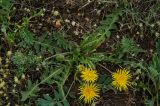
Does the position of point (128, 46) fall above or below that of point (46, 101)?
above

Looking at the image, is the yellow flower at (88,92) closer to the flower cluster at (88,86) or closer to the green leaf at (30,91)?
the flower cluster at (88,86)

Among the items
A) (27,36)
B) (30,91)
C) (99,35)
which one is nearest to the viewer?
(30,91)

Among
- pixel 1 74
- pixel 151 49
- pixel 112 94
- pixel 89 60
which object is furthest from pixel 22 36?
pixel 151 49

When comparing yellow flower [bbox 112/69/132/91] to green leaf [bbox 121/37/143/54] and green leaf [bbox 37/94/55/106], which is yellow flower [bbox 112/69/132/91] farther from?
green leaf [bbox 37/94/55/106]

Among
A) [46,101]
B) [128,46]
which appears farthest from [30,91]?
[128,46]

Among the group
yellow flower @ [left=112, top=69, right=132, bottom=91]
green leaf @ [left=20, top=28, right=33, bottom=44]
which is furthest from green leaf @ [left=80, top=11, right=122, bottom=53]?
green leaf @ [left=20, top=28, right=33, bottom=44]

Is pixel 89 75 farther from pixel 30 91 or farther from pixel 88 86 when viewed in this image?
pixel 30 91

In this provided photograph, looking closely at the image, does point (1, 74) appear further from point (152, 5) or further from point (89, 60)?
point (152, 5)
